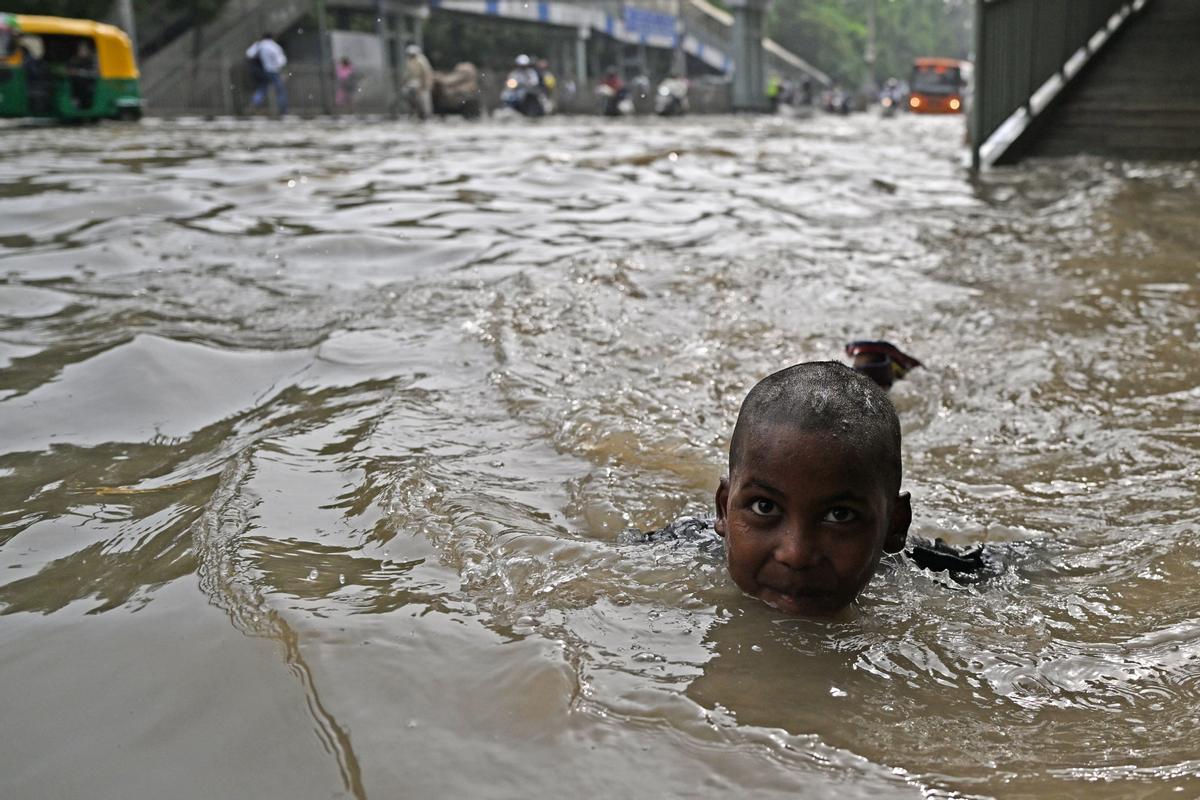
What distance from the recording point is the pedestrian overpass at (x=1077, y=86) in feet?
34.1

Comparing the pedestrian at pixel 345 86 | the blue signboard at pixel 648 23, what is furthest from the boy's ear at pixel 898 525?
the blue signboard at pixel 648 23

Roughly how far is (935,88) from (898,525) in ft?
→ 142

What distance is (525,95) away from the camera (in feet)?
92.9

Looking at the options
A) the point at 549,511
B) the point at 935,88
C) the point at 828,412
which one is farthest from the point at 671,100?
the point at 828,412

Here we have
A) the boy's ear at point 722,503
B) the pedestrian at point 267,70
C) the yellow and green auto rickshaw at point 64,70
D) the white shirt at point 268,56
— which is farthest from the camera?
the pedestrian at point 267,70

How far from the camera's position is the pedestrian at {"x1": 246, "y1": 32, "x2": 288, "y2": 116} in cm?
2388

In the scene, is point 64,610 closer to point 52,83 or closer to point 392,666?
point 392,666

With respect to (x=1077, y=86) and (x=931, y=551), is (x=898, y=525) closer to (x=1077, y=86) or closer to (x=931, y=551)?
(x=931, y=551)

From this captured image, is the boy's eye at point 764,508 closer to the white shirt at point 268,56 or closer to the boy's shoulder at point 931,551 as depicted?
the boy's shoulder at point 931,551

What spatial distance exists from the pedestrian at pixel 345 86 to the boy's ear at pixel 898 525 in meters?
27.6

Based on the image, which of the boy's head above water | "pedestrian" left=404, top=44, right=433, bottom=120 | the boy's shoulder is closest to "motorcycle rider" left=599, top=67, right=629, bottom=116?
"pedestrian" left=404, top=44, right=433, bottom=120

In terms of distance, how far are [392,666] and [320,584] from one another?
39 cm

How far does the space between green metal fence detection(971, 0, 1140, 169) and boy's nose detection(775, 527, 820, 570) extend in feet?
29.3

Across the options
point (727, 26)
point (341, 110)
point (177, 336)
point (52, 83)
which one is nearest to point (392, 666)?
point (177, 336)
